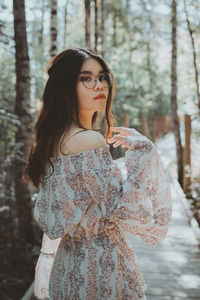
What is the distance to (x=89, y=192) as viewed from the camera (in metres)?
1.40

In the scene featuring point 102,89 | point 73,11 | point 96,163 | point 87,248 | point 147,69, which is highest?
point 73,11

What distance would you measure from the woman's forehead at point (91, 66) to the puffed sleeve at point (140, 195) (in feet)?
1.33

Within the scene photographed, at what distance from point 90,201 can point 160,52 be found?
76.3ft

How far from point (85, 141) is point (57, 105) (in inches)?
10.4

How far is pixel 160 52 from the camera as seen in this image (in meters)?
23.2

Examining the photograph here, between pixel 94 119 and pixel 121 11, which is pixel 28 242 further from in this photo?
pixel 121 11

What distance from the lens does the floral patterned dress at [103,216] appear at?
1363 millimetres

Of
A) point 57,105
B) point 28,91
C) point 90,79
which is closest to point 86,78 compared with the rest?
point 90,79

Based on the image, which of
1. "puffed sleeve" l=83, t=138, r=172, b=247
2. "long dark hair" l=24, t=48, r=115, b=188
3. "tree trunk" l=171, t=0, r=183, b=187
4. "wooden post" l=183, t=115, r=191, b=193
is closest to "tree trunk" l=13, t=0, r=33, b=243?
"long dark hair" l=24, t=48, r=115, b=188

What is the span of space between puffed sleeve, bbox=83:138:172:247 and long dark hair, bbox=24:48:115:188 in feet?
0.95

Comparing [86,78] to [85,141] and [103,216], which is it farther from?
[103,216]

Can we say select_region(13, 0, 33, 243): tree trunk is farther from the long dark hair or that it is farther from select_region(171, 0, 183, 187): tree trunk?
select_region(171, 0, 183, 187): tree trunk

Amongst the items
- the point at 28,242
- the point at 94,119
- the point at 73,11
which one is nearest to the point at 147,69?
the point at 73,11

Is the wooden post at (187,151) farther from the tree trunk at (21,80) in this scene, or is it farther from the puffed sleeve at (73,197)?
the puffed sleeve at (73,197)
